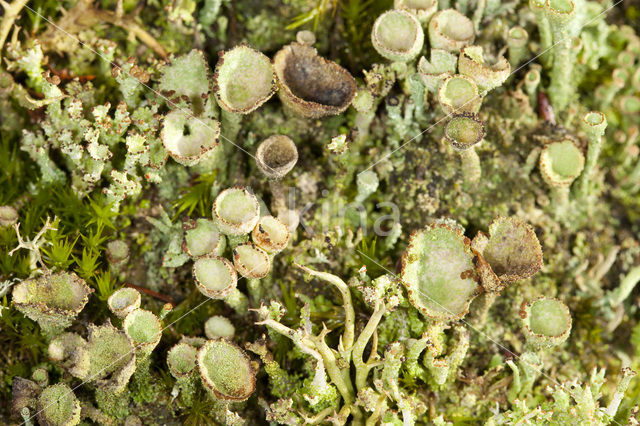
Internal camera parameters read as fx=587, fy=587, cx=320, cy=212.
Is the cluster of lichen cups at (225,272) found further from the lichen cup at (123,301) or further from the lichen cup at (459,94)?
the lichen cup at (459,94)

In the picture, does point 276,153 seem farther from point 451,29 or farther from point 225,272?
point 451,29

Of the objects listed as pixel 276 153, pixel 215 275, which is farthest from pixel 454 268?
pixel 215 275

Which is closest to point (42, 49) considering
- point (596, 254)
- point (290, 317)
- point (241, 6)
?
point (241, 6)

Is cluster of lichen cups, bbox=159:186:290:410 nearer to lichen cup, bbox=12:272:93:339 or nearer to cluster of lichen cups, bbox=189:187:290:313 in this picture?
cluster of lichen cups, bbox=189:187:290:313

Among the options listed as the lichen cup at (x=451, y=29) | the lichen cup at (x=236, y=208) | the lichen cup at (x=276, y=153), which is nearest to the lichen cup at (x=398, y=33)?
the lichen cup at (x=451, y=29)

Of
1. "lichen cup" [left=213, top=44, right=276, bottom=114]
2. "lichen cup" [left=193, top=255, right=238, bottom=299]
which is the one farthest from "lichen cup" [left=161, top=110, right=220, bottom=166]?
"lichen cup" [left=193, top=255, right=238, bottom=299]

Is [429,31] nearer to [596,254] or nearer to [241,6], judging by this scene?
[241,6]
